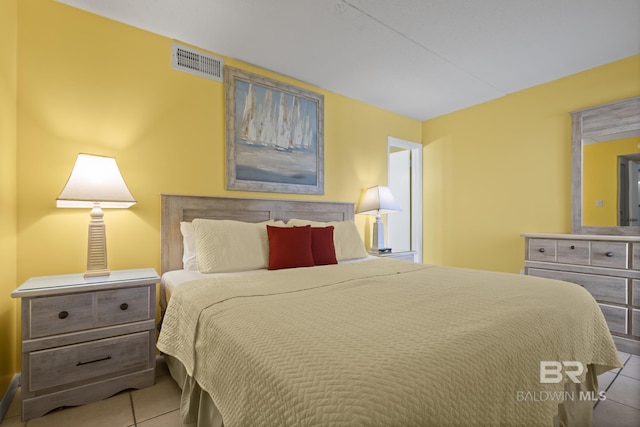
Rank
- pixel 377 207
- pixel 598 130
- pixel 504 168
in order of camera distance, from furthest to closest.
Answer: pixel 504 168 → pixel 377 207 → pixel 598 130

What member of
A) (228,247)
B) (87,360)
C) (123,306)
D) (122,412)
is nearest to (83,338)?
(87,360)

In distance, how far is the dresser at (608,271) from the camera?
2406 millimetres

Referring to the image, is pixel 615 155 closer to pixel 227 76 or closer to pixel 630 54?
pixel 630 54

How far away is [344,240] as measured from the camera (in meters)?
2.83

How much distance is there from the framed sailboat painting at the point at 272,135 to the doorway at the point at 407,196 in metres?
1.45

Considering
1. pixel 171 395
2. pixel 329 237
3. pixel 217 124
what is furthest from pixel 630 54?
pixel 171 395

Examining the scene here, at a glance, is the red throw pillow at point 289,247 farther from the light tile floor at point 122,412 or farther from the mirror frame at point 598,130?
the mirror frame at point 598,130

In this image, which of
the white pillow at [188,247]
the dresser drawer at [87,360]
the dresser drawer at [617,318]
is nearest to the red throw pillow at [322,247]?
the white pillow at [188,247]

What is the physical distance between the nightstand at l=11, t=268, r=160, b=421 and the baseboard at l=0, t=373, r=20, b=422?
192mm

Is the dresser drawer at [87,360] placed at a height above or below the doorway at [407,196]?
below

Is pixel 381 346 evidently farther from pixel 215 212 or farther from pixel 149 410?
pixel 215 212

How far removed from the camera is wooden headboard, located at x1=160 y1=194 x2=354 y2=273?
7.75 ft

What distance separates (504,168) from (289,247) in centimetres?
280

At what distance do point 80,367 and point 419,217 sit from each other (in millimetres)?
3955
